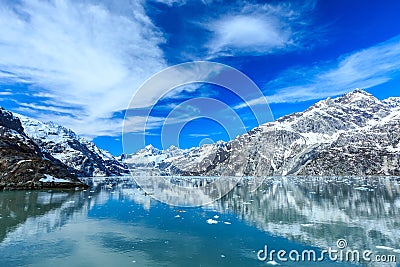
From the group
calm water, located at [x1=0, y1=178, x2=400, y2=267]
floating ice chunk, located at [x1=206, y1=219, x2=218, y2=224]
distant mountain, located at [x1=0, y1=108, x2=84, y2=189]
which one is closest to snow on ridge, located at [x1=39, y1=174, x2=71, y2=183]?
distant mountain, located at [x1=0, y1=108, x2=84, y2=189]

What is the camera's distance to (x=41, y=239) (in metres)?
28.3

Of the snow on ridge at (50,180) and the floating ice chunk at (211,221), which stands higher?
the snow on ridge at (50,180)

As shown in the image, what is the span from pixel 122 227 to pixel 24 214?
68.1 ft
